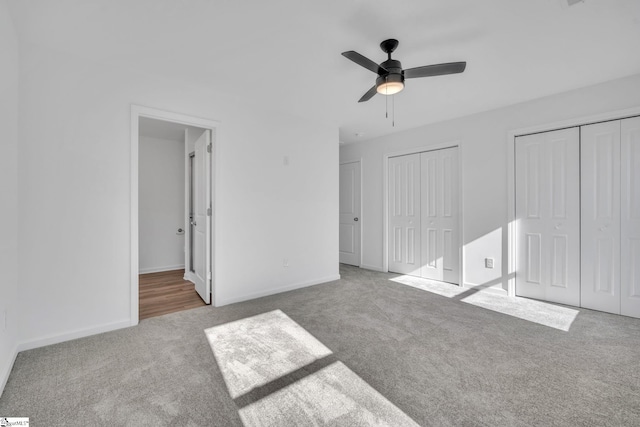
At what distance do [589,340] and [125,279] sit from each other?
4.35 meters

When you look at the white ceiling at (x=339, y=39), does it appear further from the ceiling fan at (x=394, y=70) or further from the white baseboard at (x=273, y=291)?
the white baseboard at (x=273, y=291)

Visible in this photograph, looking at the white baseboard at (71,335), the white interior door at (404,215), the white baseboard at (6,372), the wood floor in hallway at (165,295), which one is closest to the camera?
the white baseboard at (6,372)

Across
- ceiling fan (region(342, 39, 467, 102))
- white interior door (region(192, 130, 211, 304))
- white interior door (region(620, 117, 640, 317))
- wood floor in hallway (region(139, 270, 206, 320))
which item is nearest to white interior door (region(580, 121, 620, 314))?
white interior door (region(620, 117, 640, 317))

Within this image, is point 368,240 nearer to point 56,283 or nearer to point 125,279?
point 125,279

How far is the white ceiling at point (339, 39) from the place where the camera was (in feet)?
6.50

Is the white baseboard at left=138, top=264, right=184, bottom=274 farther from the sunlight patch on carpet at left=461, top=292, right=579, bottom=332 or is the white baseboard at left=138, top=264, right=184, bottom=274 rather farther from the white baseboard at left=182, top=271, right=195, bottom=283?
the sunlight patch on carpet at left=461, top=292, right=579, bottom=332

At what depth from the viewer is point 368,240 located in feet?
18.3

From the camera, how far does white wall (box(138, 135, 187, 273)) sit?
5273mm

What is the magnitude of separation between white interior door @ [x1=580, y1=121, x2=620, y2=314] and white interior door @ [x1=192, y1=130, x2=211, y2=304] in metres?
4.43

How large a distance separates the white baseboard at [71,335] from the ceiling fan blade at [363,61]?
3140mm

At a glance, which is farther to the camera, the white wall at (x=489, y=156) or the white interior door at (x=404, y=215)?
the white interior door at (x=404, y=215)

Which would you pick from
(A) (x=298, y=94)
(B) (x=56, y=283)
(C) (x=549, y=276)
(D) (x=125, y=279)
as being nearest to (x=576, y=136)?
(C) (x=549, y=276)

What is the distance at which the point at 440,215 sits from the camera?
4562mm

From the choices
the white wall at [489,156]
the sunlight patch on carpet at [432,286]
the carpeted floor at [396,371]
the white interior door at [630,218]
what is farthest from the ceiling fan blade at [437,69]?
the sunlight patch on carpet at [432,286]
